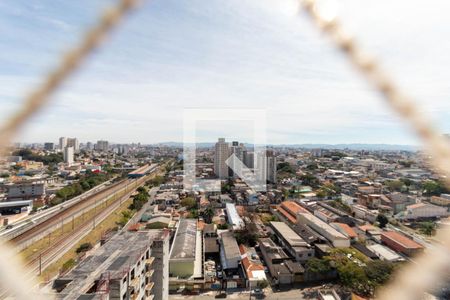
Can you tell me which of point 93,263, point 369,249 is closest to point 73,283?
point 93,263

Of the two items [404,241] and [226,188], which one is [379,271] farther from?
[226,188]

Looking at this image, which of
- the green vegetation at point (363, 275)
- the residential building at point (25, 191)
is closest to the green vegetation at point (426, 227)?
the green vegetation at point (363, 275)

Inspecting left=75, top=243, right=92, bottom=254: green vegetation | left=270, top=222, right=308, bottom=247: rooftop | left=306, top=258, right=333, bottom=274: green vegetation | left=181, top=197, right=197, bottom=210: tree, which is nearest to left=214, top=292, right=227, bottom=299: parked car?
left=306, top=258, right=333, bottom=274: green vegetation

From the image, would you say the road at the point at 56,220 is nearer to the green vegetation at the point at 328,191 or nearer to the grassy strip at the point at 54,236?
the grassy strip at the point at 54,236

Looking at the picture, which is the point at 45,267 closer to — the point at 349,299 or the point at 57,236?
the point at 57,236

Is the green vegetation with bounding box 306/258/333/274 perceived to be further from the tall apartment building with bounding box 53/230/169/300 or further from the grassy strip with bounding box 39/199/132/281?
the grassy strip with bounding box 39/199/132/281
